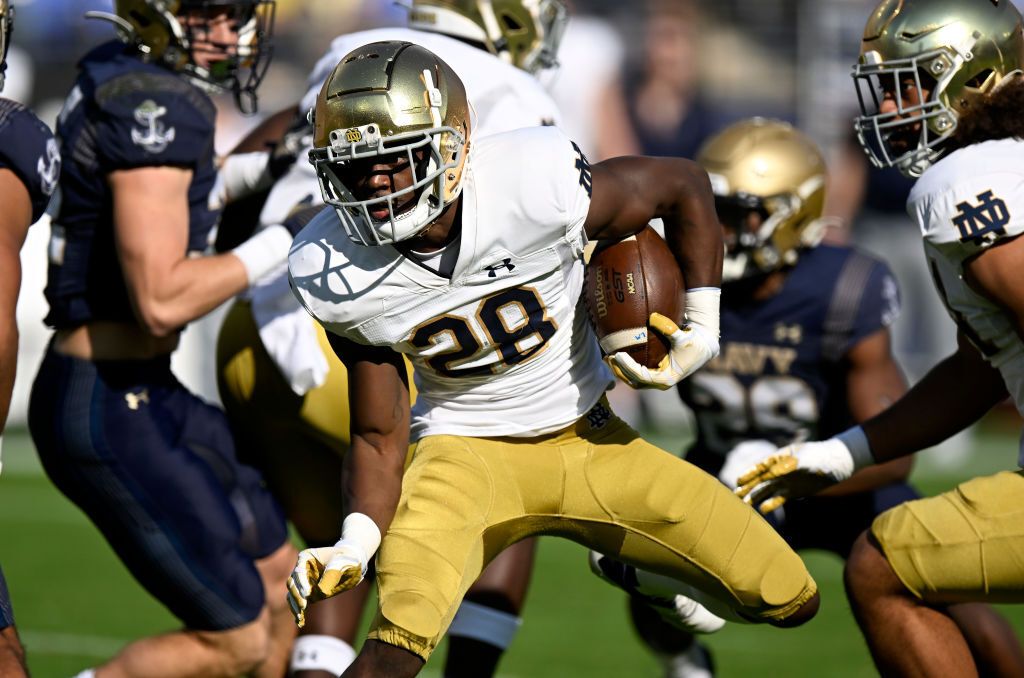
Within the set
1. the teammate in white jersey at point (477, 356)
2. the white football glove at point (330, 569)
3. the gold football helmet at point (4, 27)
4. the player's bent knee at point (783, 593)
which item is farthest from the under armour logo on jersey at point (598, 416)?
the gold football helmet at point (4, 27)

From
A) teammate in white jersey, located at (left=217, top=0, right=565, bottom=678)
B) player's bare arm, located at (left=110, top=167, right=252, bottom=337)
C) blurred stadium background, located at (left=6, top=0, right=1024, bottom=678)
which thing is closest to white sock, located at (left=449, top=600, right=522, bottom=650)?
teammate in white jersey, located at (left=217, top=0, right=565, bottom=678)

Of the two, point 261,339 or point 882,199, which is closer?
point 261,339

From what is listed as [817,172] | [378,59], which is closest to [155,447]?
[378,59]

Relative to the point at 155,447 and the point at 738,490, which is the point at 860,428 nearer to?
the point at 738,490

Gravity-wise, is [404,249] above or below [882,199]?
above

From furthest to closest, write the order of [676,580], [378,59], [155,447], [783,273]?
[783,273], [155,447], [676,580], [378,59]

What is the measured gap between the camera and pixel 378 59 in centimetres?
282

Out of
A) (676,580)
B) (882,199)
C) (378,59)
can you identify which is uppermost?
(378,59)

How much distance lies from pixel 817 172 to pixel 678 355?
1.60 meters

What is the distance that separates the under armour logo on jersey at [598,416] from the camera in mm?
3156

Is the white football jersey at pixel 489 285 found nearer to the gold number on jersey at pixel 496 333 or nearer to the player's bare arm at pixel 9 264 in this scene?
the gold number on jersey at pixel 496 333

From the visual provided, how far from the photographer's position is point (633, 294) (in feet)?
9.68

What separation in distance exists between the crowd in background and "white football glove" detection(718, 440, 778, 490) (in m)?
4.79

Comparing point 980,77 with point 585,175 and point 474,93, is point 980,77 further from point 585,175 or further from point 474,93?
point 474,93
